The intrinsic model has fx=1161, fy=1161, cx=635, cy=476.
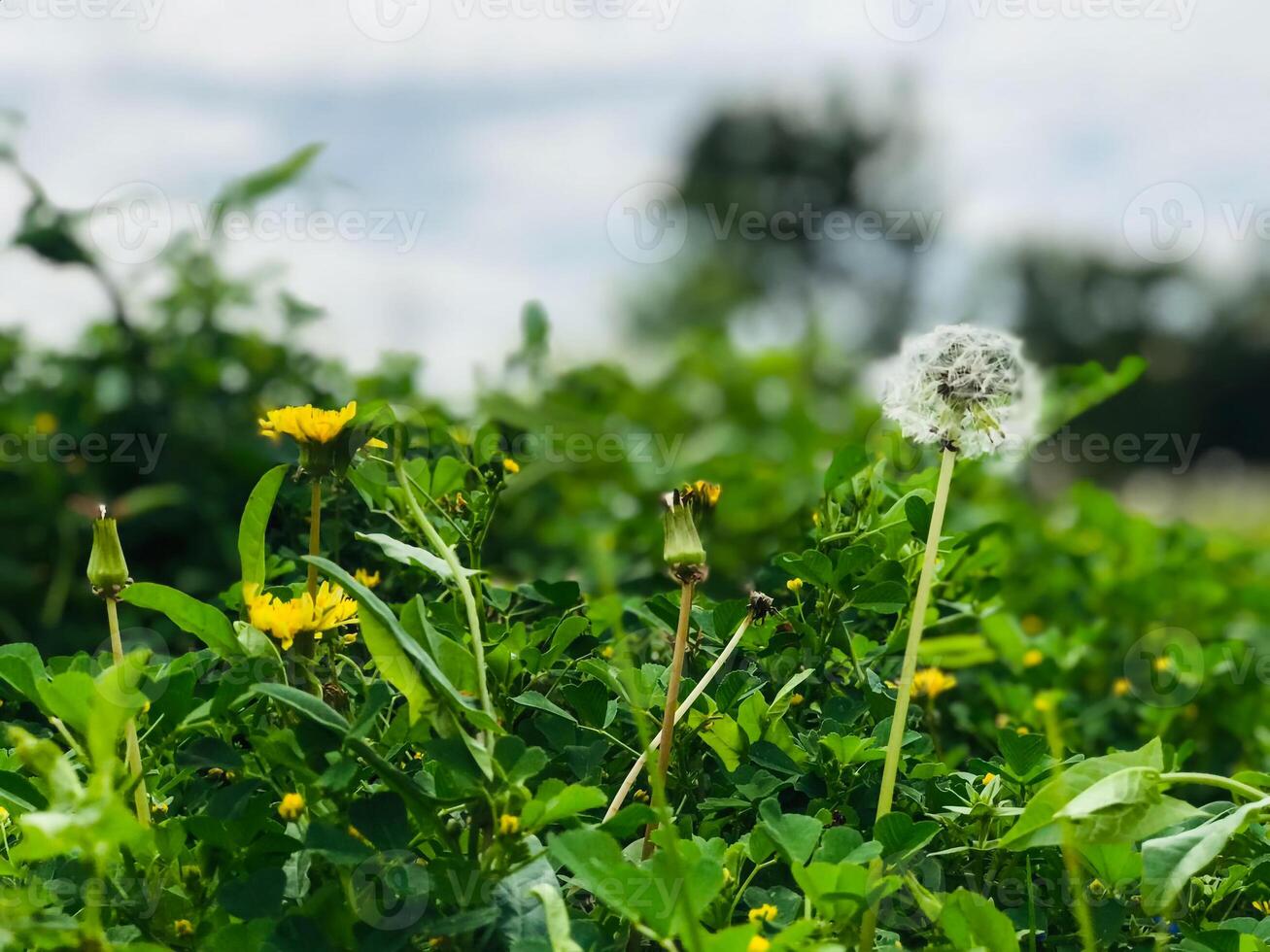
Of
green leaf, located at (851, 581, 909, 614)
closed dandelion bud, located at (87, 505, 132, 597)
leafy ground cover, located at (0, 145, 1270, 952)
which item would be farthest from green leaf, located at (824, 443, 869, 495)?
closed dandelion bud, located at (87, 505, 132, 597)

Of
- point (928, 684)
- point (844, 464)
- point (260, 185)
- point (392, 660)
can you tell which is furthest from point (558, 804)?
point (260, 185)

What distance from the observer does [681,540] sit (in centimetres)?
77

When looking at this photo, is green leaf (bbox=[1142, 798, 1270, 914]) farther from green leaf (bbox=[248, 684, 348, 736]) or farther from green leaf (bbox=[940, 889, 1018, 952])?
green leaf (bbox=[248, 684, 348, 736])

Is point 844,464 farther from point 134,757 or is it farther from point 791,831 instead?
point 134,757

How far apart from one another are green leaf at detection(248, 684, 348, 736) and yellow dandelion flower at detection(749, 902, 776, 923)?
0.28 m

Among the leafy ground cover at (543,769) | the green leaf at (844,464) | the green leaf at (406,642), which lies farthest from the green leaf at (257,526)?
the green leaf at (844,464)

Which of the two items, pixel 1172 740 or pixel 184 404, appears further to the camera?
pixel 184 404

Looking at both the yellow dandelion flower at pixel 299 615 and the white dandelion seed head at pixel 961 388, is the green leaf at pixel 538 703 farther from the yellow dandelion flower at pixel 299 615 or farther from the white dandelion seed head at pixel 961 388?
the white dandelion seed head at pixel 961 388

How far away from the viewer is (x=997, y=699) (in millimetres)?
1450

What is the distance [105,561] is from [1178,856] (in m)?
0.71

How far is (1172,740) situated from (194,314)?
1888mm

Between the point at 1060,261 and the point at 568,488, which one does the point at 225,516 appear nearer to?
the point at 568,488

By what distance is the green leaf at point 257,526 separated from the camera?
0.81 m

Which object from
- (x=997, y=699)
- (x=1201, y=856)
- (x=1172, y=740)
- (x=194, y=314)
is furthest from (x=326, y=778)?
(x=194, y=314)
